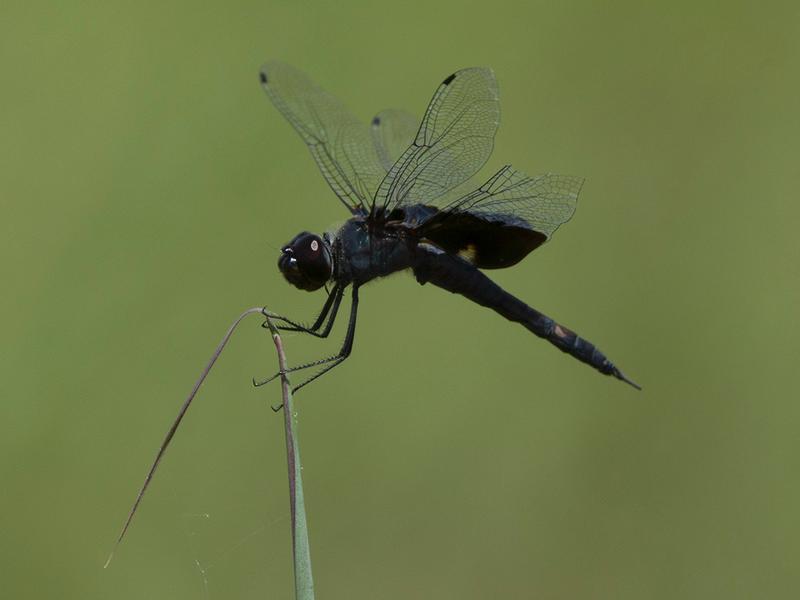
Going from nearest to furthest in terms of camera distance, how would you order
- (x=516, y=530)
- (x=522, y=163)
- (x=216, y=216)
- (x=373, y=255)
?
(x=373, y=255), (x=516, y=530), (x=216, y=216), (x=522, y=163)

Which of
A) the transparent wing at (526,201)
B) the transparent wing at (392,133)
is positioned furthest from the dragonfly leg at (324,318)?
the transparent wing at (392,133)

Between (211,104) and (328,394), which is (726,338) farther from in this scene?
(211,104)

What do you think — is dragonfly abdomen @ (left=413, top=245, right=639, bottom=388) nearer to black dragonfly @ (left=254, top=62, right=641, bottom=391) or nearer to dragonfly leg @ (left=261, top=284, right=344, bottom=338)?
black dragonfly @ (left=254, top=62, right=641, bottom=391)

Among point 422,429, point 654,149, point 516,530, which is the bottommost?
point 516,530

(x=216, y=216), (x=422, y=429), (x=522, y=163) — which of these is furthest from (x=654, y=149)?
(x=216, y=216)

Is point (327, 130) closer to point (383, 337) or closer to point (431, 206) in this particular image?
point (431, 206)

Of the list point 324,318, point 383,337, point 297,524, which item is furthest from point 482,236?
point 297,524

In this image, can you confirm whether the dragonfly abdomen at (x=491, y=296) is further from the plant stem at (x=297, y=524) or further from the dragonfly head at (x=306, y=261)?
the plant stem at (x=297, y=524)
